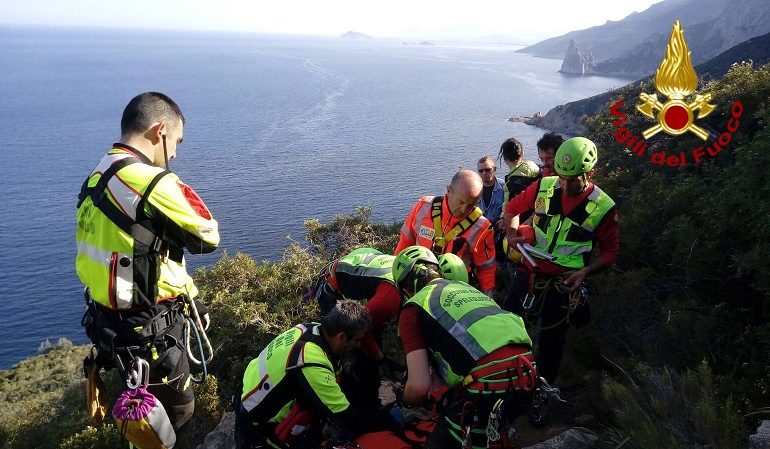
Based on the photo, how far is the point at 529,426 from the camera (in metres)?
5.78

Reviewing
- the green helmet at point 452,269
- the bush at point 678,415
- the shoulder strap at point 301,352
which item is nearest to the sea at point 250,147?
the shoulder strap at point 301,352

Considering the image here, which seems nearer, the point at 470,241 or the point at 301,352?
the point at 301,352

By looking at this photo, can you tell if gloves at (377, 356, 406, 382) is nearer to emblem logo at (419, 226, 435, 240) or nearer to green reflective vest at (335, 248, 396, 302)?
green reflective vest at (335, 248, 396, 302)

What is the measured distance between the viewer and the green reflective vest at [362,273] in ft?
17.9

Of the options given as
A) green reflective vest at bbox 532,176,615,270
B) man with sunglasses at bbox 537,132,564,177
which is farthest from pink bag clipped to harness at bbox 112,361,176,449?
man with sunglasses at bbox 537,132,564,177

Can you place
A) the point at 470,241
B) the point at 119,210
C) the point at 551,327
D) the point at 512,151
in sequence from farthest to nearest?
the point at 512,151 → the point at 470,241 → the point at 551,327 → the point at 119,210

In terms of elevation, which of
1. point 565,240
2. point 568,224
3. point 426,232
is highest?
point 568,224

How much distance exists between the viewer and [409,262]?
467 cm

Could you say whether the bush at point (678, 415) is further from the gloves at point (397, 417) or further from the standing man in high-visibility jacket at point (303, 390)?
the standing man in high-visibility jacket at point (303, 390)

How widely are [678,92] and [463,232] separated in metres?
6.27

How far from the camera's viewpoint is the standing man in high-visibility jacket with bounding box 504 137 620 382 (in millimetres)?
5473

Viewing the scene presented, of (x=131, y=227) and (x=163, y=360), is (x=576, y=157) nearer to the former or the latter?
(x=131, y=227)

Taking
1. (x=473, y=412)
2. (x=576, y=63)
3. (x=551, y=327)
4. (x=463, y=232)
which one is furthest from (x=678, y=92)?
(x=576, y=63)

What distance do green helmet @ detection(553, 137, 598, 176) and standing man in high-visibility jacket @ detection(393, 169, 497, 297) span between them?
0.94 metres
